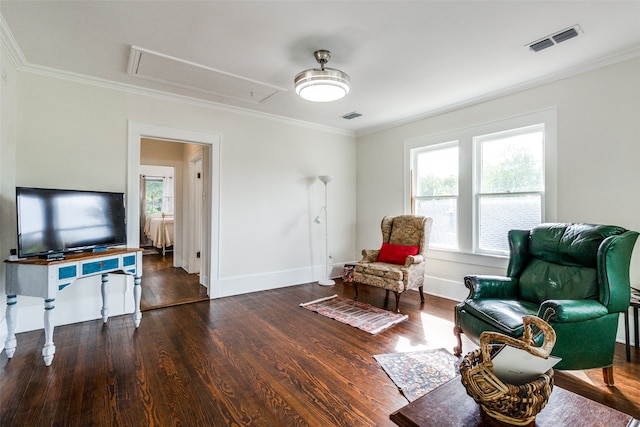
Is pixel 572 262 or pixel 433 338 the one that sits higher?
pixel 572 262

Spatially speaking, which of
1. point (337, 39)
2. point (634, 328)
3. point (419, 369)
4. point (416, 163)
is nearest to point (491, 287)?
point (419, 369)

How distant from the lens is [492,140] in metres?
3.75

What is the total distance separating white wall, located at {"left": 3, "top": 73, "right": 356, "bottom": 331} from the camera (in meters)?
3.02

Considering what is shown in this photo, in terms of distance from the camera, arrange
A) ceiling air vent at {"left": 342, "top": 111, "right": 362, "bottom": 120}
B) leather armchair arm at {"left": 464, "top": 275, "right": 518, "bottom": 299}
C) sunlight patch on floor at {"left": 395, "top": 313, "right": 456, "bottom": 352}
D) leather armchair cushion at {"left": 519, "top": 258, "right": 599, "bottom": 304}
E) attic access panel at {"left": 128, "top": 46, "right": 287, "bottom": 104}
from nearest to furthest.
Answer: leather armchair cushion at {"left": 519, "top": 258, "right": 599, "bottom": 304} < leather armchair arm at {"left": 464, "top": 275, "right": 518, "bottom": 299} < sunlight patch on floor at {"left": 395, "top": 313, "right": 456, "bottom": 352} < attic access panel at {"left": 128, "top": 46, "right": 287, "bottom": 104} < ceiling air vent at {"left": 342, "top": 111, "right": 362, "bottom": 120}

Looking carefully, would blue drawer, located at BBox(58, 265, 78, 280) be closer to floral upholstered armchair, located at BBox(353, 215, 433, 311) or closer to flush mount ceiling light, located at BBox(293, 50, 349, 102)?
flush mount ceiling light, located at BBox(293, 50, 349, 102)

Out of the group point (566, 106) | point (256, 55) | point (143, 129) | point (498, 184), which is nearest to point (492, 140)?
point (498, 184)

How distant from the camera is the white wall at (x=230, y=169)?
9.90 feet

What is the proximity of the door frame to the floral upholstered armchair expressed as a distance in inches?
75.1

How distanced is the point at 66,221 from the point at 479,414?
Answer: 10.9 ft

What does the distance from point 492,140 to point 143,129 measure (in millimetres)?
4198

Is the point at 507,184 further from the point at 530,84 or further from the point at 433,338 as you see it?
the point at 433,338

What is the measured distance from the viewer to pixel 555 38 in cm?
247

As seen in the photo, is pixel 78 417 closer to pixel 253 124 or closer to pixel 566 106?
pixel 253 124

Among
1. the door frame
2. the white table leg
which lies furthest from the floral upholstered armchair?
the white table leg
